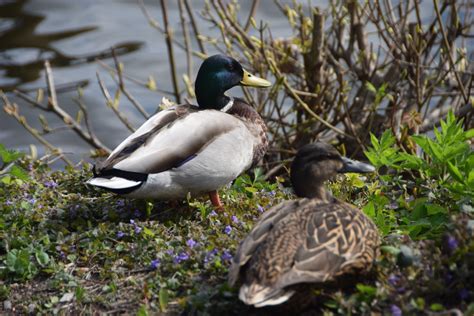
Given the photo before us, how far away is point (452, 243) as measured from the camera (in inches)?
160

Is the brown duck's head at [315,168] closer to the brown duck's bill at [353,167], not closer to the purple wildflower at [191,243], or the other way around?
the brown duck's bill at [353,167]

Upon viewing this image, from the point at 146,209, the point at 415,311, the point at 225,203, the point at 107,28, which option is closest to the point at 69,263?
the point at 146,209

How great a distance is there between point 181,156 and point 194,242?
88 centimetres

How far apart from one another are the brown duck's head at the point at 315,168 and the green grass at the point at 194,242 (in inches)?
15.1

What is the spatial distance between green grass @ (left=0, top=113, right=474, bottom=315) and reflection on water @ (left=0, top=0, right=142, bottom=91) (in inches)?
252

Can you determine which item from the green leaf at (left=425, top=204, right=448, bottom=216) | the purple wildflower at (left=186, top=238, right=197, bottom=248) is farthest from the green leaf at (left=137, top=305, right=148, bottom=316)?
the green leaf at (left=425, top=204, right=448, bottom=216)

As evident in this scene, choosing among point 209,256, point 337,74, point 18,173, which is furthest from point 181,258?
point 337,74

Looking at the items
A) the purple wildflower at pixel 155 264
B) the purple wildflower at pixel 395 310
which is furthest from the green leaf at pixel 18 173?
the purple wildflower at pixel 395 310

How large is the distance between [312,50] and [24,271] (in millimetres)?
3511

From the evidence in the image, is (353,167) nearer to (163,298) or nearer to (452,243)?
(452,243)

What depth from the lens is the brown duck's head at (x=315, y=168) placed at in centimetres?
482

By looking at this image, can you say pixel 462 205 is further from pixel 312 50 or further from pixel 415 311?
pixel 312 50

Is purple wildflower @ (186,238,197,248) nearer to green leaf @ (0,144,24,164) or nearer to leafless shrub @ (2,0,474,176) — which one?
green leaf @ (0,144,24,164)

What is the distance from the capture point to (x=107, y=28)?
13555mm
